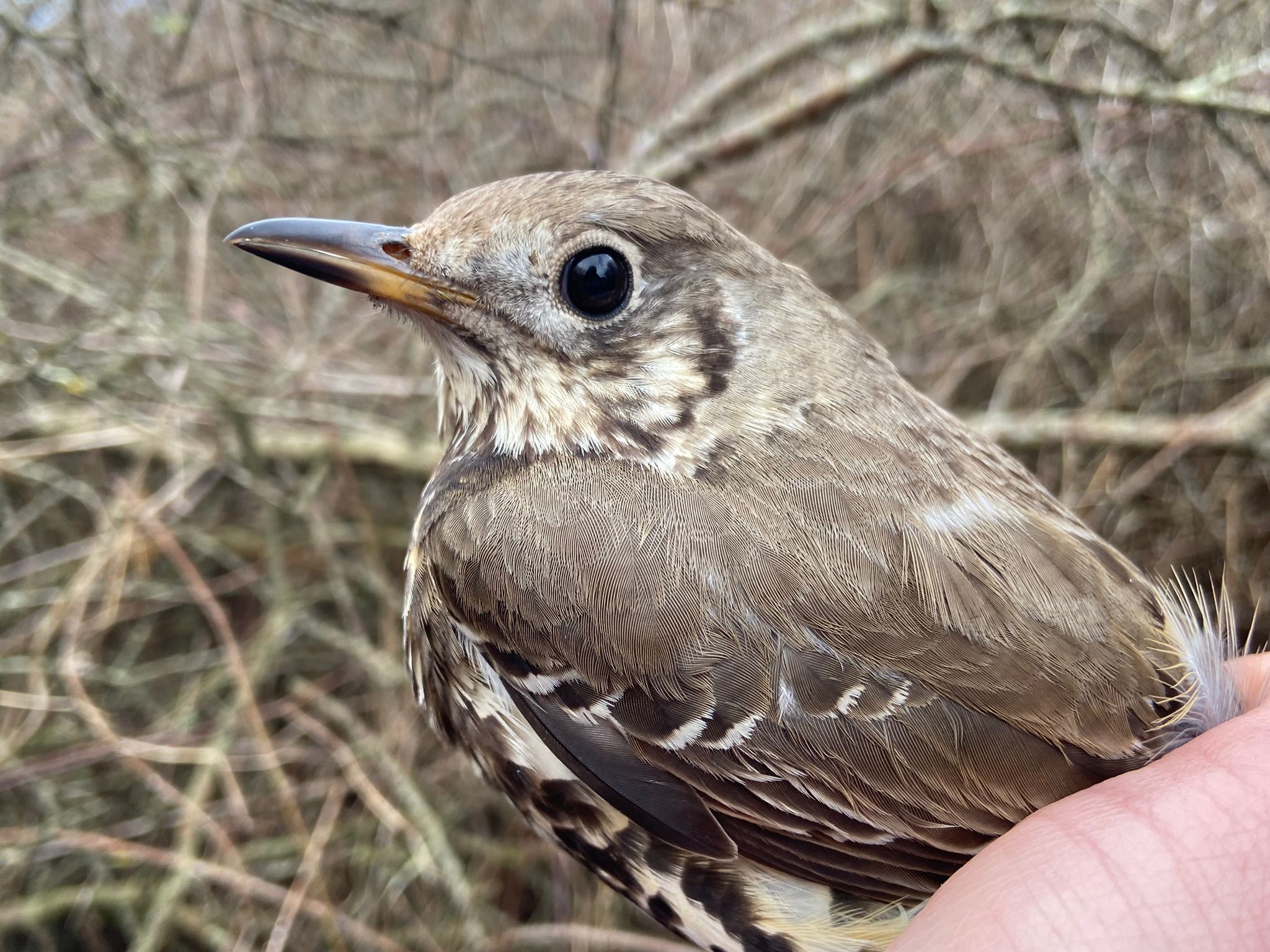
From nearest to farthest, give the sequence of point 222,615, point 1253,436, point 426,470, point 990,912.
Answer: point 990,912 < point 222,615 < point 1253,436 < point 426,470

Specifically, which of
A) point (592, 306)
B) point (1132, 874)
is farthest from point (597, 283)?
point (1132, 874)

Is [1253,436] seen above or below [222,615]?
above

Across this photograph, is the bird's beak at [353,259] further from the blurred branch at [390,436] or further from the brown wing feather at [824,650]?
the blurred branch at [390,436]

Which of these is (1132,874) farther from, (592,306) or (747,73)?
(747,73)

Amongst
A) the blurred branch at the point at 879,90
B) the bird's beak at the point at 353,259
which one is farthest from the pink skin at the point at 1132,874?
the blurred branch at the point at 879,90

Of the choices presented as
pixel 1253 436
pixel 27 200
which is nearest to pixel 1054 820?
pixel 1253 436

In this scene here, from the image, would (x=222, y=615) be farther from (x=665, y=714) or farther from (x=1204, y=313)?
(x=1204, y=313)

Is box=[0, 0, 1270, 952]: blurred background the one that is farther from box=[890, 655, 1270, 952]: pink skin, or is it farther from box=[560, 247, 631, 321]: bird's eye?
box=[560, 247, 631, 321]: bird's eye

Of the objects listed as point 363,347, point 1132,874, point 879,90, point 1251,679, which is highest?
point 879,90

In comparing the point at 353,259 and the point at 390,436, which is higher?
the point at 353,259
